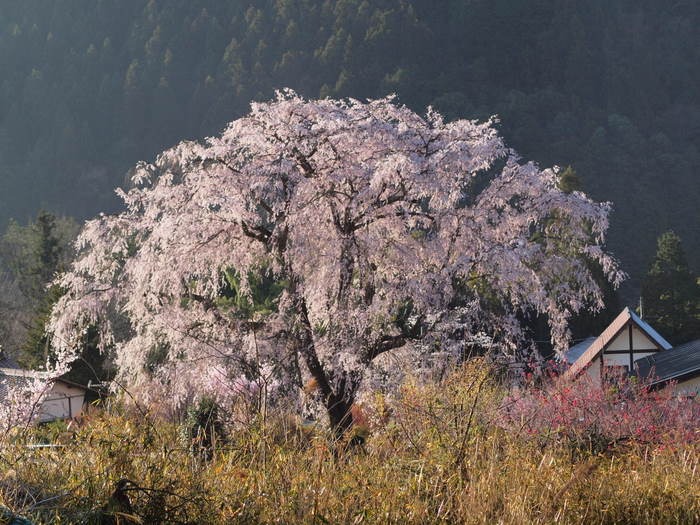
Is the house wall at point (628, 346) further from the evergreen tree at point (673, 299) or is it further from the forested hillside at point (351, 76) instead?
the forested hillside at point (351, 76)

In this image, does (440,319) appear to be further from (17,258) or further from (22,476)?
(17,258)

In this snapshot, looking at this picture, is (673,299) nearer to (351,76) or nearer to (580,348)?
(580,348)

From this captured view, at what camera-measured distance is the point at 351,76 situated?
6688 centimetres

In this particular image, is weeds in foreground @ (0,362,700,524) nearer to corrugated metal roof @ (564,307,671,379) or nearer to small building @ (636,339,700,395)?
small building @ (636,339,700,395)

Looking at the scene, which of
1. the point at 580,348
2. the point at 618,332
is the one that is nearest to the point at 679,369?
the point at 618,332

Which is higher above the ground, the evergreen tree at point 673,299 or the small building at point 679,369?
the evergreen tree at point 673,299

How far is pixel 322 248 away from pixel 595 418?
16.2 feet

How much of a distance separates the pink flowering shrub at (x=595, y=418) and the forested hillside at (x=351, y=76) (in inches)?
1909

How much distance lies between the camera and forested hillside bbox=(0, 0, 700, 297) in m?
62.9

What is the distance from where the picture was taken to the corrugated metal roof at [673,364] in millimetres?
17047

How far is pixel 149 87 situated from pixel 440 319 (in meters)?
69.7

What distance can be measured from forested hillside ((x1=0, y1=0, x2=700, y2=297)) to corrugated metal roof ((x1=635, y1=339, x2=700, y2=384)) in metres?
38.5

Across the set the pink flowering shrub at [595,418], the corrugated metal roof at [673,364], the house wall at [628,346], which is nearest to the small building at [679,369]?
the corrugated metal roof at [673,364]

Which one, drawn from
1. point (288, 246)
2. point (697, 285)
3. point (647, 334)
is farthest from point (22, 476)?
point (697, 285)
